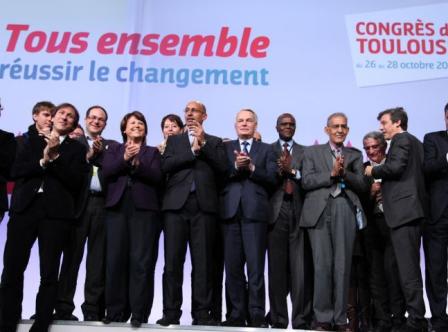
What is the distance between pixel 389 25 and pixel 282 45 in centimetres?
99

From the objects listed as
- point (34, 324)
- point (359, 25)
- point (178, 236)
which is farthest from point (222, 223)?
point (359, 25)

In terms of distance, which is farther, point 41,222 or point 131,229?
point 131,229

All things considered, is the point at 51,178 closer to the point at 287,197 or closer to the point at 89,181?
the point at 89,181

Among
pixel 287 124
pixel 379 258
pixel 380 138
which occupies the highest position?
pixel 287 124

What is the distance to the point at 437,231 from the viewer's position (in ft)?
13.2

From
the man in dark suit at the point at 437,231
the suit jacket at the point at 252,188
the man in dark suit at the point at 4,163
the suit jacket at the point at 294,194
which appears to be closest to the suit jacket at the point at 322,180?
the suit jacket at the point at 294,194

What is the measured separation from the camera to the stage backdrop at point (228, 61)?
548 cm

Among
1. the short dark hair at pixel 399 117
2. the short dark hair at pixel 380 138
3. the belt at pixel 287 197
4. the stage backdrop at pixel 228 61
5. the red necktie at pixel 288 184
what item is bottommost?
the belt at pixel 287 197

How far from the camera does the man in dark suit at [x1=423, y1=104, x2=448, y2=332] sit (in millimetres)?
3922

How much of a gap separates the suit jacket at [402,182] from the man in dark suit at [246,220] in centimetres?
75

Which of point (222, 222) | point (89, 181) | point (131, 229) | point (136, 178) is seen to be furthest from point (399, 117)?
point (89, 181)

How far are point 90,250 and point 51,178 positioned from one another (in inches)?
24.7

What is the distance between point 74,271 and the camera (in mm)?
4090

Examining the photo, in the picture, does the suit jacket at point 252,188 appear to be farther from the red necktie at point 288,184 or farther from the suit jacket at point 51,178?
the suit jacket at point 51,178
